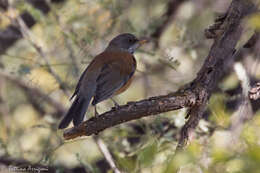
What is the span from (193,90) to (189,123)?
29cm

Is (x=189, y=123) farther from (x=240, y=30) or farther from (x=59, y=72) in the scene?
(x=59, y=72)

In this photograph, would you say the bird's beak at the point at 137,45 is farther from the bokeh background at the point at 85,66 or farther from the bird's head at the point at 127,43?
the bokeh background at the point at 85,66

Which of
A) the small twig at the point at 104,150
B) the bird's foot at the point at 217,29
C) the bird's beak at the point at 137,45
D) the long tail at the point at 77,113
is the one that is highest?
the bird's foot at the point at 217,29

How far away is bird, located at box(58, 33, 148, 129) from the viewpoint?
197 inches

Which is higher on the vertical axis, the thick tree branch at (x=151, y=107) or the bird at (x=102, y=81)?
the thick tree branch at (x=151, y=107)

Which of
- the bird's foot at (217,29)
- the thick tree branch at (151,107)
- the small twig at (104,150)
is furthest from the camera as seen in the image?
the small twig at (104,150)

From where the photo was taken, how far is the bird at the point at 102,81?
501cm

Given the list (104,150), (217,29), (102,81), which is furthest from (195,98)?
(104,150)

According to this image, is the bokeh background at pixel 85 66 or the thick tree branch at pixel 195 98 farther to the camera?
the bokeh background at pixel 85 66

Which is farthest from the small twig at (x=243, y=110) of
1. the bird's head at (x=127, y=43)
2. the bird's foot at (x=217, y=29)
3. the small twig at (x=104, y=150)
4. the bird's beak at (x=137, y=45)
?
the bird's head at (x=127, y=43)

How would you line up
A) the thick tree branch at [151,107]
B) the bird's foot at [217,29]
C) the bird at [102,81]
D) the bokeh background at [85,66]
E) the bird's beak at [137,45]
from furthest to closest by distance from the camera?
1. the bird's beak at [137,45]
2. the bokeh background at [85,66]
3. the bird at [102,81]
4. the bird's foot at [217,29]
5. the thick tree branch at [151,107]

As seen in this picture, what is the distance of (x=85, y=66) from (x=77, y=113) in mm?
2865

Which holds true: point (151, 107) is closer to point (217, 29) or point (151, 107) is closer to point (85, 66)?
point (217, 29)

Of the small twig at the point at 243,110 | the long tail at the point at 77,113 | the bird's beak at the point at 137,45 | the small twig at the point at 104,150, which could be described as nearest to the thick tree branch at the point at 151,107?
the small twig at the point at 243,110
